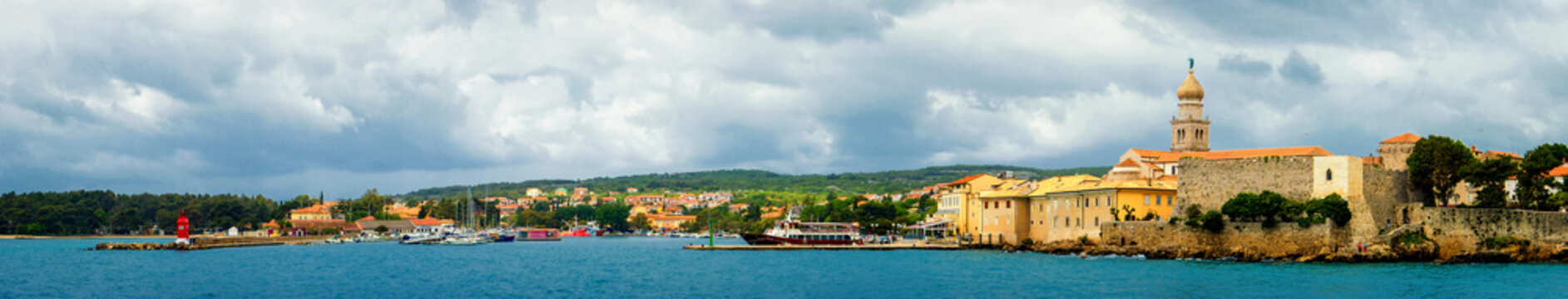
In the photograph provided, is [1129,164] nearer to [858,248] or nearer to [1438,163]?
[858,248]

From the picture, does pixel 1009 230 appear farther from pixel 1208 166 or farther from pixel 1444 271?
pixel 1444 271

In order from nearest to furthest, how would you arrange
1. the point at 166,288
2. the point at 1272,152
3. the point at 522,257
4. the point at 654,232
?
the point at 166,288 < the point at 1272,152 < the point at 522,257 < the point at 654,232

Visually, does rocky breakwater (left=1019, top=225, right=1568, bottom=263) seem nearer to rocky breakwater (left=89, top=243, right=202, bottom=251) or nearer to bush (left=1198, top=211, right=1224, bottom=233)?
bush (left=1198, top=211, right=1224, bottom=233)

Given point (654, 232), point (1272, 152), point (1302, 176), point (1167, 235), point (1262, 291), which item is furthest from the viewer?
point (654, 232)

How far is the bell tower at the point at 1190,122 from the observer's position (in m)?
76.8

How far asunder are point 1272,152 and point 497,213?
374 feet

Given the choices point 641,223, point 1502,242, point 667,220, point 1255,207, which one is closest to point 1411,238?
point 1502,242

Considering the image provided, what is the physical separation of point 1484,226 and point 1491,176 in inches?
122

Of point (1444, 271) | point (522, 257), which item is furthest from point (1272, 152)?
point (522, 257)

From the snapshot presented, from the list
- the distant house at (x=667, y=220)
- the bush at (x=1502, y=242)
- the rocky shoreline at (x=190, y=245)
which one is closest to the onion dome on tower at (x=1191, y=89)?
the bush at (x=1502, y=242)

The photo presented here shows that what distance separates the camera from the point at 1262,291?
107ft

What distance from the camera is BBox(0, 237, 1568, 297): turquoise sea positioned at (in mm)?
34000

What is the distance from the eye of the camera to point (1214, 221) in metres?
47.7

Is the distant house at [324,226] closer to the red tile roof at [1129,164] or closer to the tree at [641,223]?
the tree at [641,223]
